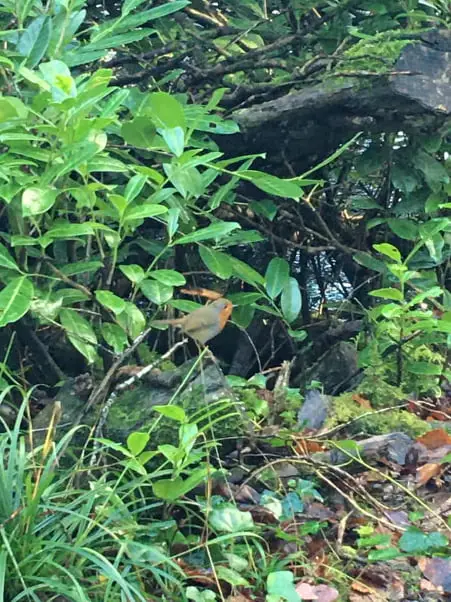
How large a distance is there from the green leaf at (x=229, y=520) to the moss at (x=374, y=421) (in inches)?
23.9

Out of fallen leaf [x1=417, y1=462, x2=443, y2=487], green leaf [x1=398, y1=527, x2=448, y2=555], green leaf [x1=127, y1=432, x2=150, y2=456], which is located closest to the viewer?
green leaf [x1=127, y1=432, x2=150, y2=456]

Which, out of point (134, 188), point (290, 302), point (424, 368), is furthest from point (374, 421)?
point (134, 188)

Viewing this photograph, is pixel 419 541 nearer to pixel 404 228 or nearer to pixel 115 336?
pixel 115 336

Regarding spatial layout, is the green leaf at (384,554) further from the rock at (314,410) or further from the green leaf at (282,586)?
the rock at (314,410)

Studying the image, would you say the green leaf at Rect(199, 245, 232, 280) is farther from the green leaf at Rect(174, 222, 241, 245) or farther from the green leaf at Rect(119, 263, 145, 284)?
the green leaf at Rect(119, 263, 145, 284)

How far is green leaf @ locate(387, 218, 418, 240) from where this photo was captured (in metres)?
3.06

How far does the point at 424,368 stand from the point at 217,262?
2.52 feet

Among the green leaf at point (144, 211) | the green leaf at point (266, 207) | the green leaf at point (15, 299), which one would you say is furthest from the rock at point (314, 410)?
the green leaf at point (15, 299)

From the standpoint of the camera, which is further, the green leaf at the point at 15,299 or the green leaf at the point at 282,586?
the green leaf at the point at 15,299

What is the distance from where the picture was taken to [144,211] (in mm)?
2164

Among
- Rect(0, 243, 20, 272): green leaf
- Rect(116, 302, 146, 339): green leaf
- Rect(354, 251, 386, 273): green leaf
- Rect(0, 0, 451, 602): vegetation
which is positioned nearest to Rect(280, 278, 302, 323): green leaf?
Rect(0, 0, 451, 602): vegetation

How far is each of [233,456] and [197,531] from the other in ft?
0.93

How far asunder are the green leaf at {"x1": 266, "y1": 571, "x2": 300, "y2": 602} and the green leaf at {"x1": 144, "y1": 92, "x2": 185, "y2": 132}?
1170mm

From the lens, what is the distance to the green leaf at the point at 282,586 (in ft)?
5.98
